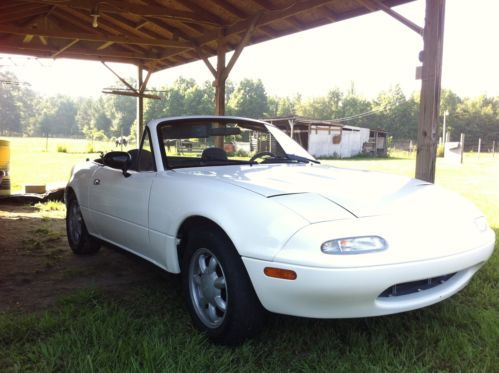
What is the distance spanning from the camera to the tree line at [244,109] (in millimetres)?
70812

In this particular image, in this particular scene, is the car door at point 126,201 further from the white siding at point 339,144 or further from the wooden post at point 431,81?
the white siding at point 339,144

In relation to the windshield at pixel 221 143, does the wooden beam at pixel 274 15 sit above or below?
above

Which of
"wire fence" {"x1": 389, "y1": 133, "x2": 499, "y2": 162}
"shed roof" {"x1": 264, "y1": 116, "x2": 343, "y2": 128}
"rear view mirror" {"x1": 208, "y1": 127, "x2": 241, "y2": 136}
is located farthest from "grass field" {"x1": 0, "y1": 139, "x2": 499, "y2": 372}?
"shed roof" {"x1": 264, "y1": 116, "x2": 343, "y2": 128}

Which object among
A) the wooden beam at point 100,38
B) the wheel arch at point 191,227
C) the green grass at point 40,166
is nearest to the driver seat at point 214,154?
the wheel arch at point 191,227

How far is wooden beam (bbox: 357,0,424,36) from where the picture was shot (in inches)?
196

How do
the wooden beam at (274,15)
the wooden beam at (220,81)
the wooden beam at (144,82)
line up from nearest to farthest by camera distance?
the wooden beam at (274,15) → the wooden beam at (220,81) → the wooden beam at (144,82)

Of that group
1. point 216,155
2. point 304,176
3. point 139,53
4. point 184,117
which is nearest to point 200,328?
point 304,176

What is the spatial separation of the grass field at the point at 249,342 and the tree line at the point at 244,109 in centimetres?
4870

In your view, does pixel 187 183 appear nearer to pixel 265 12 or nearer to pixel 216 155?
pixel 216 155

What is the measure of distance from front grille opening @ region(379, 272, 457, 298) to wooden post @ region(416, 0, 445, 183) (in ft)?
8.48

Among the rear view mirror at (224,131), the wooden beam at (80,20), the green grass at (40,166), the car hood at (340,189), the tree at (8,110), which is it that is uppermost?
the tree at (8,110)

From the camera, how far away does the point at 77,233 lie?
4.74m

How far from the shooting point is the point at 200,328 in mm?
2686

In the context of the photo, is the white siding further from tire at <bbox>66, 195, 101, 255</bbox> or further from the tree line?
tire at <bbox>66, 195, 101, 255</bbox>
